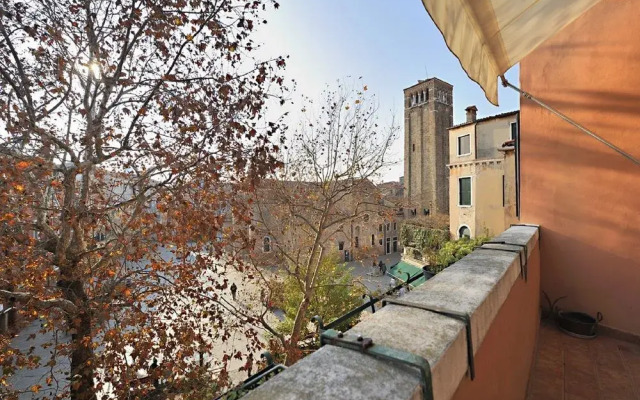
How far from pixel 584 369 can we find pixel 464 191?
1711 cm

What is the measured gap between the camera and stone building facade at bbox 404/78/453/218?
36.4 m

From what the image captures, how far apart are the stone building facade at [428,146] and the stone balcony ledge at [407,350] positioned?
116 ft

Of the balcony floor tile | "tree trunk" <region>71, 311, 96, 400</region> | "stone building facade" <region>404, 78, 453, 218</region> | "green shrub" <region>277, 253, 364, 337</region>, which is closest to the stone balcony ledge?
the balcony floor tile

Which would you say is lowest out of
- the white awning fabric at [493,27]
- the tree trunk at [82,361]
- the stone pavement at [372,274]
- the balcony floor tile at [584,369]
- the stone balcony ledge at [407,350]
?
the stone pavement at [372,274]

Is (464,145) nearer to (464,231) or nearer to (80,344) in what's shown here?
(464,231)

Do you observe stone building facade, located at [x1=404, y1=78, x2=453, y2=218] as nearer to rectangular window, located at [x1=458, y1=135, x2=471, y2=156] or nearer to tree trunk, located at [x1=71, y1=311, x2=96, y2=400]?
rectangular window, located at [x1=458, y1=135, x2=471, y2=156]

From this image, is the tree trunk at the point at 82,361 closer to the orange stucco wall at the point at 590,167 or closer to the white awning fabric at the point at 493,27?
the white awning fabric at the point at 493,27

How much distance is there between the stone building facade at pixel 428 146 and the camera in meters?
36.4

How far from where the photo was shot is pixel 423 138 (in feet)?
129

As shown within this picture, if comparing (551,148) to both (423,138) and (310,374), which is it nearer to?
(310,374)

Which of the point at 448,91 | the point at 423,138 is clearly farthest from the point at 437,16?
the point at 448,91

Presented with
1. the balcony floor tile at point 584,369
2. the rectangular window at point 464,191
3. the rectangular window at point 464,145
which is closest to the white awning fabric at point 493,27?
the balcony floor tile at point 584,369

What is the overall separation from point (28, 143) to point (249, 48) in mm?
4677

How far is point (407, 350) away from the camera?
3.08 feet
